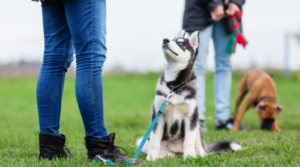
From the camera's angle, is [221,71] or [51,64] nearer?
[51,64]

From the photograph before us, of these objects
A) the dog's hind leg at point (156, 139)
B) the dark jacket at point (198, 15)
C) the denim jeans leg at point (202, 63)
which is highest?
the dark jacket at point (198, 15)

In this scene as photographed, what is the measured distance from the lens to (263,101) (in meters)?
5.51

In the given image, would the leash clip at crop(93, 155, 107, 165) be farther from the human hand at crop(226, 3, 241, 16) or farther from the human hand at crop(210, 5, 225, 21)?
the human hand at crop(226, 3, 241, 16)

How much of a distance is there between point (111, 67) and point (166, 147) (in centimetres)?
1644

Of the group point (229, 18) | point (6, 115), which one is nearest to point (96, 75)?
point (229, 18)

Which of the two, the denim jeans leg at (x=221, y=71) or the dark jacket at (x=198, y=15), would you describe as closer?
the dark jacket at (x=198, y=15)

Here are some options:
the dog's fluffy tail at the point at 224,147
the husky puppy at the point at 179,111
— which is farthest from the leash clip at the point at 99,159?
the dog's fluffy tail at the point at 224,147

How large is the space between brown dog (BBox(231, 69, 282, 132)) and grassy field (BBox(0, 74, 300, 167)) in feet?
1.11

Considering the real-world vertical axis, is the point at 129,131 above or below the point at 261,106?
below

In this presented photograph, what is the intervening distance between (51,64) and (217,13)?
2.85 metres

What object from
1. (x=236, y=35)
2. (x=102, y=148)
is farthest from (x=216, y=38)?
(x=102, y=148)

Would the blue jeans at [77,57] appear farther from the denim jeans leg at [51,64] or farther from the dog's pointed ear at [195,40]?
the dog's pointed ear at [195,40]

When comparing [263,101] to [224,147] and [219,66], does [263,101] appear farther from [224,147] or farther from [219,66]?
[224,147]

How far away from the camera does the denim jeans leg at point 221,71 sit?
4.95 m
